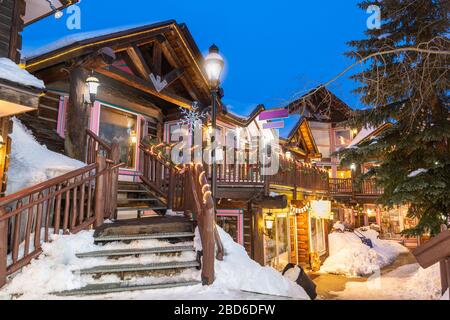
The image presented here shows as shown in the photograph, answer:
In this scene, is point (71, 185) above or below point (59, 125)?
below

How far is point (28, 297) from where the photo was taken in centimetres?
400

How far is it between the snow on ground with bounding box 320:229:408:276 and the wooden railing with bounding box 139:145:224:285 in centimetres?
1089

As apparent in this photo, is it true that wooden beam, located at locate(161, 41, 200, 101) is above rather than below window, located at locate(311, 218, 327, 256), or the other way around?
above

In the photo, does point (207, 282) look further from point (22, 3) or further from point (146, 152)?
point (22, 3)

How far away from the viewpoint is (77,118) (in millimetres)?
7594

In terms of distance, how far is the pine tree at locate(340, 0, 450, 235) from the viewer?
711 cm

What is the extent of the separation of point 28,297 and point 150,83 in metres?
7.27

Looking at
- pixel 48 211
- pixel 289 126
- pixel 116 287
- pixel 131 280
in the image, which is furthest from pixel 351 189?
pixel 48 211

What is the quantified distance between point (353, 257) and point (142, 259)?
1419 centimetres

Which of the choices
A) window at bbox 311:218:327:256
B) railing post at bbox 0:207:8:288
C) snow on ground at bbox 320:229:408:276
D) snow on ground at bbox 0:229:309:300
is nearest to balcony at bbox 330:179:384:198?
snow on ground at bbox 320:229:408:276

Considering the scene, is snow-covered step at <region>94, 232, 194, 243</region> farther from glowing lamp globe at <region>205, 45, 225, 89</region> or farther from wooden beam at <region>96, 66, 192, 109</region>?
wooden beam at <region>96, 66, 192, 109</region>
